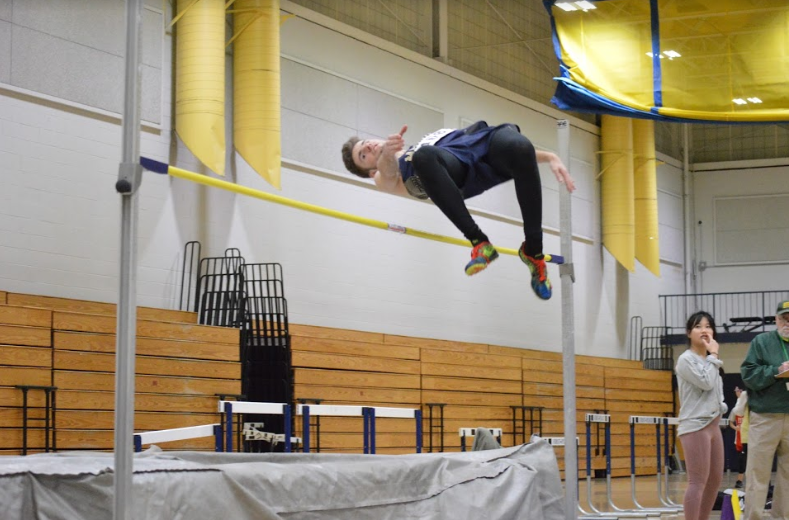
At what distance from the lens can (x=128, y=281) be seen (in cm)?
291

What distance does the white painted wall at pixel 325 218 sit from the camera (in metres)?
8.49

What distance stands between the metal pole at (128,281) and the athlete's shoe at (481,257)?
1531mm

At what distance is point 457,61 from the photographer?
13.2 meters

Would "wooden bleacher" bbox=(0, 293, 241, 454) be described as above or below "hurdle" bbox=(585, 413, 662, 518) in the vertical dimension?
above

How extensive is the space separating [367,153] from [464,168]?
1.59 feet

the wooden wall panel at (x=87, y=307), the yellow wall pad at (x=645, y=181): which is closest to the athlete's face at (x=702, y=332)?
the wooden wall panel at (x=87, y=307)

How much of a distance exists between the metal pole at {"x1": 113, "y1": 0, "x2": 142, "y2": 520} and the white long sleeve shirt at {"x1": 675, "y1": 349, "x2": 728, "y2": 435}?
10.7ft

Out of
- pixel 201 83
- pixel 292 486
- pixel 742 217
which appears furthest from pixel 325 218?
pixel 742 217

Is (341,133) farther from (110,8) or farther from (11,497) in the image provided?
(11,497)

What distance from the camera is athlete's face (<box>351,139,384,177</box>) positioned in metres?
4.47

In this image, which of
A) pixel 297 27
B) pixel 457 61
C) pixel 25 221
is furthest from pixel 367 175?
pixel 457 61

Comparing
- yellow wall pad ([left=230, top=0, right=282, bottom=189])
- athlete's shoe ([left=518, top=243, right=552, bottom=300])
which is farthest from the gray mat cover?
yellow wall pad ([left=230, top=0, right=282, bottom=189])

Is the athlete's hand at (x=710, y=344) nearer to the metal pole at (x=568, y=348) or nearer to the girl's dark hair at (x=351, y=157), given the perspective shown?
the metal pole at (x=568, y=348)

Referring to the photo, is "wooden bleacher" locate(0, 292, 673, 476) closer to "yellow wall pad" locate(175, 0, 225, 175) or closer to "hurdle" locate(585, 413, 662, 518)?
"yellow wall pad" locate(175, 0, 225, 175)
